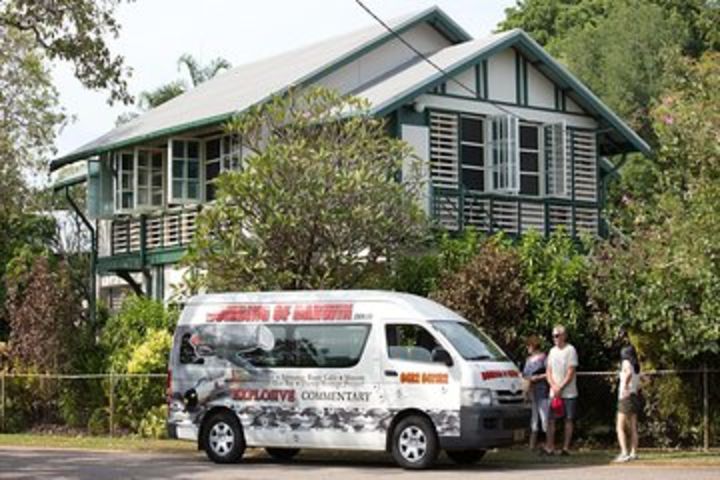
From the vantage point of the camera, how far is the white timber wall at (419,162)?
24641 mm

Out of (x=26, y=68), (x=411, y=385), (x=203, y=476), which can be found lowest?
(x=203, y=476)

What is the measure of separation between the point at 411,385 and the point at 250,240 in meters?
5.91

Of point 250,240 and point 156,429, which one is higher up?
point 250,240

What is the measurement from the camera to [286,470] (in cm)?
1848

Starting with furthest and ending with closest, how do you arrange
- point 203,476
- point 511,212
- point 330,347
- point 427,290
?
point 511,212, point 427,290, point 330,347, point 203,476

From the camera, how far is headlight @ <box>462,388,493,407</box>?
17.8 m

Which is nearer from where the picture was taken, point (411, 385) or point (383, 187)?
point (411, 385)

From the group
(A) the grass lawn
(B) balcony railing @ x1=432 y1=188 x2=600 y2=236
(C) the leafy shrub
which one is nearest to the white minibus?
(A) the grass lawn

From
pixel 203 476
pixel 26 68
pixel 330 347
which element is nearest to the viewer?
pixel 203 476

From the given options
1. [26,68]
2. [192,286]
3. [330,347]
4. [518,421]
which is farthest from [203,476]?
[26,68]

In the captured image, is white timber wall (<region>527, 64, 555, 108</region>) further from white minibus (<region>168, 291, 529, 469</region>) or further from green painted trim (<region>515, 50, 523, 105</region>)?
white minibus (<region>168, 291, 529, 469</region>)

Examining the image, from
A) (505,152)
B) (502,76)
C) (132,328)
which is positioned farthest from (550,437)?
(502,76)

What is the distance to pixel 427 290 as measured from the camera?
22922 millimetres

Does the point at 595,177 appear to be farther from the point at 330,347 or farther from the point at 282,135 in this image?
the point at 330,347
